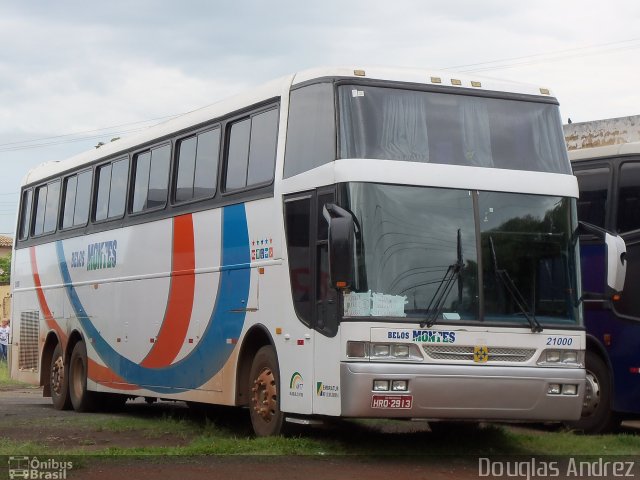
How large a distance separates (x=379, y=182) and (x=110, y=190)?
8.26m

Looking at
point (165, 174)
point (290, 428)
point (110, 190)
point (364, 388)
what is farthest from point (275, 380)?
point (110, 190)

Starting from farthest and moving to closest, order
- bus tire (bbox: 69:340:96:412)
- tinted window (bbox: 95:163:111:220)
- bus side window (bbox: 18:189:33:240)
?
bus side window (bbox: 18:189:33:240) → bus tire (bbox: 69:340:96:412) → tinted window (bbox: 95:163:111:220)

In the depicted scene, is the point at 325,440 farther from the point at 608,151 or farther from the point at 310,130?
the point at 608,151

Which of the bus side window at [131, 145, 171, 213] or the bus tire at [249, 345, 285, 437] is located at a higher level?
the bus side window at [131, 145, 171, 213]

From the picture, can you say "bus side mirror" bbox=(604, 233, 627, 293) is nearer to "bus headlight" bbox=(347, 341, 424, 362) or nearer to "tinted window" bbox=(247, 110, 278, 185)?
"bus headlight" bbox=(347, 341, 424, 362)

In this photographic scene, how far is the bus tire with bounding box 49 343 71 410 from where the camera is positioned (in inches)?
816

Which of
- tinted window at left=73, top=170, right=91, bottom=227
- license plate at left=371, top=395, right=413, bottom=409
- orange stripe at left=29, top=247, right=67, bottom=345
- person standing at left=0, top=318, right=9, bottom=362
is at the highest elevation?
tinted window at left=73, top=170, right=91, bottom=227

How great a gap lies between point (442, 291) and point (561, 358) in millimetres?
1456

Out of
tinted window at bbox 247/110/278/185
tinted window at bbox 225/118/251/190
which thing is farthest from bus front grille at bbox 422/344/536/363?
tinted window at bbox 225/118/251/190

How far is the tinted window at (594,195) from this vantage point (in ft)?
52.8

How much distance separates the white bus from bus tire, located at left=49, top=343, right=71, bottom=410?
576 cm

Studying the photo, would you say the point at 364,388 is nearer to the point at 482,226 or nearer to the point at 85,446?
the point at 482,226

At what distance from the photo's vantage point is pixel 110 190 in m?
19.2

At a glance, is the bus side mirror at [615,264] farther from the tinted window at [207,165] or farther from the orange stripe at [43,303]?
the orange stripe at [43,303]
